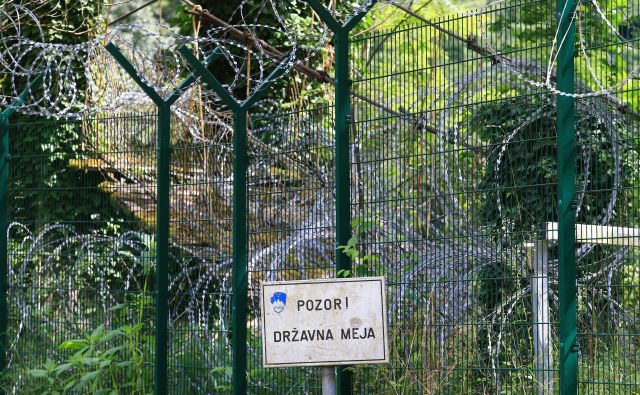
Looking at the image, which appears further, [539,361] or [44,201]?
[44,201]

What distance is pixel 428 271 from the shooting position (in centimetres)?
606

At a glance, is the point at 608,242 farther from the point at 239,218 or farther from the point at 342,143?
the point at 239,218

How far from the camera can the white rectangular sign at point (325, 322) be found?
5090mm

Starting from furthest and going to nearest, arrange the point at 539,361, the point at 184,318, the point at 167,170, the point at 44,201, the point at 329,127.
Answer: the point at 44,201 → the point at 184,318 → the point at 167,170 → the point at 329,127 → the point at 539,361

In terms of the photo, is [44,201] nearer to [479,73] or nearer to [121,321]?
[121,321]

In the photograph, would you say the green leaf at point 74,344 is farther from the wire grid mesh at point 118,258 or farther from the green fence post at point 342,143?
the green fence post at point 342,143

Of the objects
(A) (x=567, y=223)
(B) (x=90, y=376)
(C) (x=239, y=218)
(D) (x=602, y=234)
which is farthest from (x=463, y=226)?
(B) (x=90, y=376)

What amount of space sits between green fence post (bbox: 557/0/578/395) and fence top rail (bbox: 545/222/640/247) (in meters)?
0.09

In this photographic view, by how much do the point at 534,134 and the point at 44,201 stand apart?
4.74 m

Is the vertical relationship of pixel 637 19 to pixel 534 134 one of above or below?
above

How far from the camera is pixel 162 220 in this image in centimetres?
748

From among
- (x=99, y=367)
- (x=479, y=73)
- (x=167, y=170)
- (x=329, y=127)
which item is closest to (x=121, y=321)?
(x=99, y=367)

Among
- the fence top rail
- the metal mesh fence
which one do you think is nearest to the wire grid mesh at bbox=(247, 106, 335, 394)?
the metal mesh fence

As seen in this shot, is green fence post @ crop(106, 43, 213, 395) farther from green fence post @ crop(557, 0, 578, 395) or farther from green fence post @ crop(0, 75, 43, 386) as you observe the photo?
green fence post @ crop(557, 0, 578, 395)
